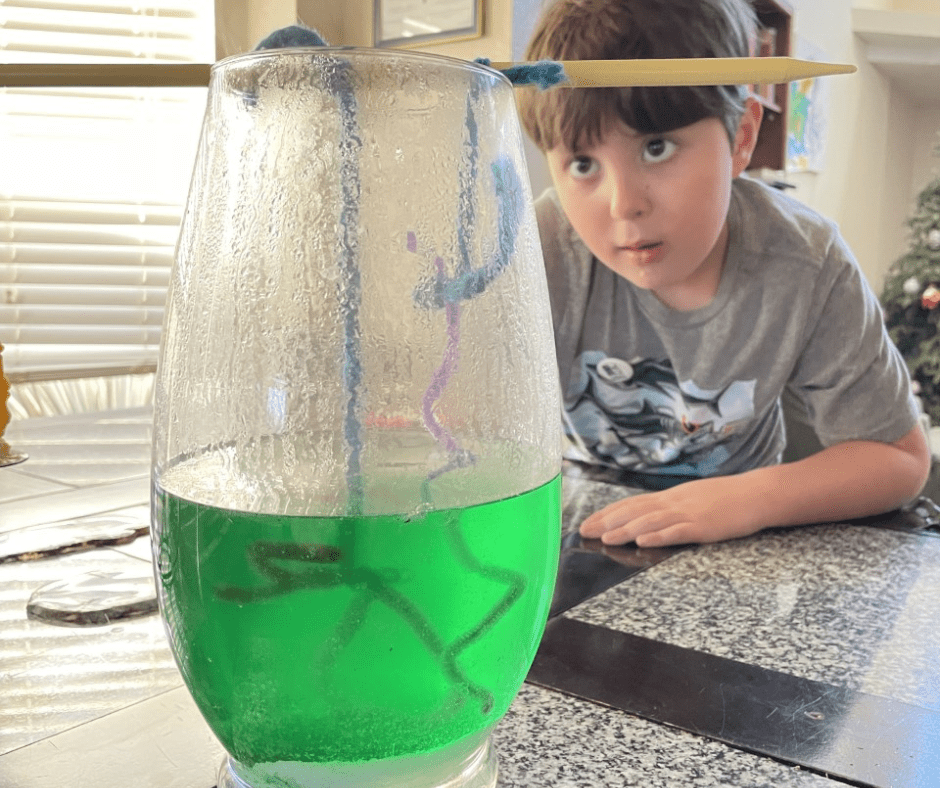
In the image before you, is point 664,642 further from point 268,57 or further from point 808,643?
point 268,57

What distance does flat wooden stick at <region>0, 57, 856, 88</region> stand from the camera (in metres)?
0.27

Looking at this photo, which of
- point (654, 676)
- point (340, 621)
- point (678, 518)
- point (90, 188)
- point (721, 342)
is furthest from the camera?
point (90, 188)

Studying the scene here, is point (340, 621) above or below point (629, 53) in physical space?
below

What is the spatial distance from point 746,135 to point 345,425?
2.92ft

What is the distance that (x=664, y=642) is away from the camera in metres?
0.46

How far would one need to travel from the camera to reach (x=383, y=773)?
27 centimetres

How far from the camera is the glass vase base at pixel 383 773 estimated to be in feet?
0.88

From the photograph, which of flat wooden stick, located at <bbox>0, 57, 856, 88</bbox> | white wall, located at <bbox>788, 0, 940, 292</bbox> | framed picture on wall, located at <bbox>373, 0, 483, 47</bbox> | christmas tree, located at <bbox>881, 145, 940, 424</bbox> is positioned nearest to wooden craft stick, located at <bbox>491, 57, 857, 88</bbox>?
flat wooden stick, located at <bbox>0, 57, 856, 88</bbox>

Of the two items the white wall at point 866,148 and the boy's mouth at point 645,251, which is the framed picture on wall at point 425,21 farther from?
the white wall at point 866,148

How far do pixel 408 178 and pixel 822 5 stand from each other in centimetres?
526

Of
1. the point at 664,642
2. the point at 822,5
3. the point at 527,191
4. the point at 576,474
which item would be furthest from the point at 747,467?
the point at 822,5

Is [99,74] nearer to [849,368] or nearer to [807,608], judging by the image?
[807,608]

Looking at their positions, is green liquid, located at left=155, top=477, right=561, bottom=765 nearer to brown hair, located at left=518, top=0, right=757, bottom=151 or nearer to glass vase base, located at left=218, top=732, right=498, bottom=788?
glass vase base, located at left=218, top=732, right=498, bottom=788

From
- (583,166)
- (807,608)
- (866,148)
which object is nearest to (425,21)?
(583,166)
